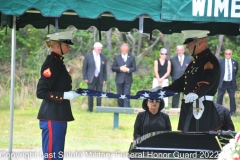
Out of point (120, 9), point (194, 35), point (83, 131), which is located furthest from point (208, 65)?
point (83, 131)

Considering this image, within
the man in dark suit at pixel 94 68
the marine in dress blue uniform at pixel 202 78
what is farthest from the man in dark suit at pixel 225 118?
the man in dark suit at pixel 94 68

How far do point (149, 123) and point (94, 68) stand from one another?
8720mm

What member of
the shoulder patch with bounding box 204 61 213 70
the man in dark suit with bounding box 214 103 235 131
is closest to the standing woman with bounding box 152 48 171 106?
the man in dark suit with bounding box 214 103 235 131

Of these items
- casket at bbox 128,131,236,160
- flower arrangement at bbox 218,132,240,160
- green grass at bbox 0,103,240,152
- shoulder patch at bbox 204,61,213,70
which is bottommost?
green grass at bbox 0,103,240,152

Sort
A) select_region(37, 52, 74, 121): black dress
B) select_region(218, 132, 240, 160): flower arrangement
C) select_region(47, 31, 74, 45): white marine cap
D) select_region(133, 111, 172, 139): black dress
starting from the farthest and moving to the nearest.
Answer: select_region(133, 111, 172, 139): black dress → select_region(47, 31, 74, 45): white marine cap → select_region(37, 52, 74, 121): black dress → select_region(218, 132, 240, 160): flower arrangement

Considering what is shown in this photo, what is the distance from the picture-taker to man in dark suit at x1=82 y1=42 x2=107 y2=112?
16.3 meters

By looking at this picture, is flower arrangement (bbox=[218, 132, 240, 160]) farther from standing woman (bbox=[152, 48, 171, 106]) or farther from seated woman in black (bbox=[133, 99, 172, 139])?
standing woman (bbox=[152, 48, 171, 106])

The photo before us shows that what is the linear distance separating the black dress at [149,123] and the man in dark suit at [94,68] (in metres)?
8.41

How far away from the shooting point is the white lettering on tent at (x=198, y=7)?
559 centimetres

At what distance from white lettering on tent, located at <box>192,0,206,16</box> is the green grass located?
222 inches

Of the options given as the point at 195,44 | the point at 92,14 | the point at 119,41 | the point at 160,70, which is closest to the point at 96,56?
the point at 160,70

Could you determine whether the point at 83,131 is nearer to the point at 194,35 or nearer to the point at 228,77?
the point at 228,77

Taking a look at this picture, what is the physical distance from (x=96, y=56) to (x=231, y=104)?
356 cm

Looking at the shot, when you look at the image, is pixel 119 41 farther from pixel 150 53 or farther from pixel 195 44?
pixel 195 44
